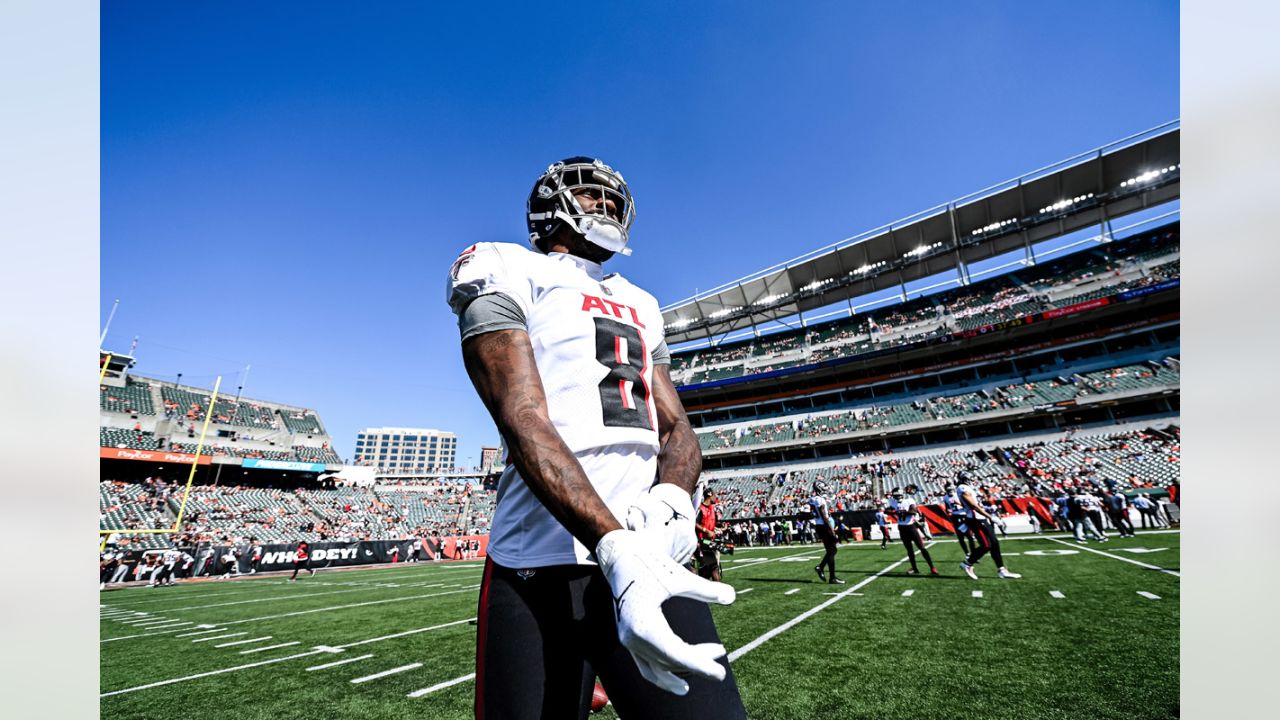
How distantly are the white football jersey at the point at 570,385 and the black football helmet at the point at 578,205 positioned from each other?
155 mm

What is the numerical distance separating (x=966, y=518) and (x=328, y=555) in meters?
27.6

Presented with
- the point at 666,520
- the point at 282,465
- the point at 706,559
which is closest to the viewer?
the point at 666,520

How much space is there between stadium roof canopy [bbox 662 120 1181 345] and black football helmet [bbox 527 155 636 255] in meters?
39.0

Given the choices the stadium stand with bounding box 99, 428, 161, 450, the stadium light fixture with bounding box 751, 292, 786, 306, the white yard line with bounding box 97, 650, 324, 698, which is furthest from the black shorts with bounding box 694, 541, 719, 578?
the stadium stand with bounding box 99, 428, 161, 450

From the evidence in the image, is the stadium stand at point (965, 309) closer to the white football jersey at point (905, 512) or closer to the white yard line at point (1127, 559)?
the white yard line at point (1127, 559)

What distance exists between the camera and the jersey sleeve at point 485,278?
1544mm

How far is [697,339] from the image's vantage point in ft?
163

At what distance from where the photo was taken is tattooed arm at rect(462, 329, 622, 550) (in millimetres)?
1222

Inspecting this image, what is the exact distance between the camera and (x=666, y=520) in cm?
136

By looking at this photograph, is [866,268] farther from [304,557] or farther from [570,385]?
[570,385]

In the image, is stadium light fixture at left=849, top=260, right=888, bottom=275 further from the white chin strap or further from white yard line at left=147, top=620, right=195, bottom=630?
the white chin strap

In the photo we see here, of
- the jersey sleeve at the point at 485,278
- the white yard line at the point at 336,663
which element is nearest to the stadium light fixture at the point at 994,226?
the white yard line at the point at 336,663

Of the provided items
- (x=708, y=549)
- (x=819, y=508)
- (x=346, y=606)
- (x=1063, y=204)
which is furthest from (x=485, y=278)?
(x=1063, y=204)

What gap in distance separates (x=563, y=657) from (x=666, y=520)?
0.47 m
